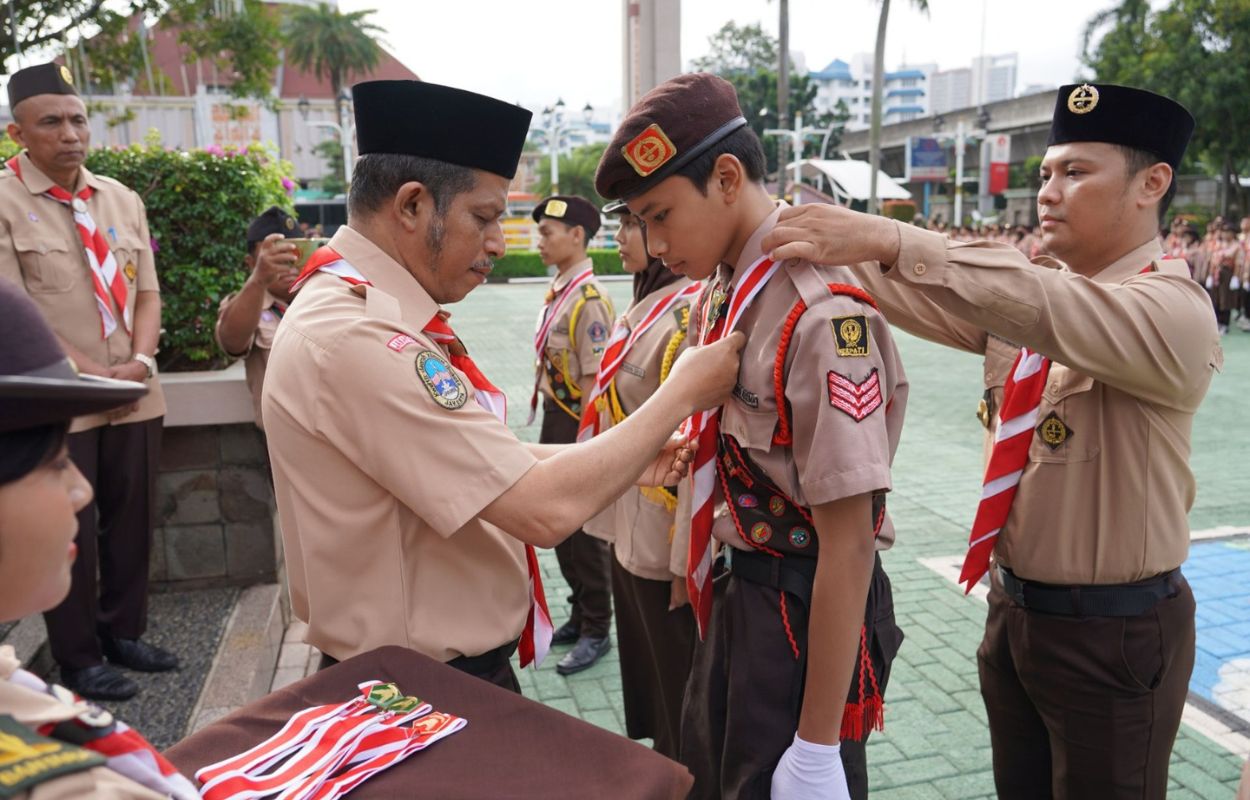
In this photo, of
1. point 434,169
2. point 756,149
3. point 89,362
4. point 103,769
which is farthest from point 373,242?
point 89,362

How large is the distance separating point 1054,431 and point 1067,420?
45 millimetres

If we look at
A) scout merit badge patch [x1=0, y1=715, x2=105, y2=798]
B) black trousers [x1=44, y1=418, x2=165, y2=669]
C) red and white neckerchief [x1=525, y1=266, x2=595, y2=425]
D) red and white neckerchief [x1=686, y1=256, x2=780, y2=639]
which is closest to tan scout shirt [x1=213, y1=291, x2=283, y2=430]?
black trousers [x1=44, y1=418, x2=165, y2=669]

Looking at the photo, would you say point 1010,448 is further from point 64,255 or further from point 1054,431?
point 64,255

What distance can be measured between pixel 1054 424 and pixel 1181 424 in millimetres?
289

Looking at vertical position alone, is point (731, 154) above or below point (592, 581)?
above

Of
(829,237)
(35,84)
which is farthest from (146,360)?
(829,237)

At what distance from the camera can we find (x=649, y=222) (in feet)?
6.92

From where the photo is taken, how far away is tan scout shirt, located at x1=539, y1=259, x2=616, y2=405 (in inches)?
203

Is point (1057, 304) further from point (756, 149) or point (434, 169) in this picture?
point (434, 169)

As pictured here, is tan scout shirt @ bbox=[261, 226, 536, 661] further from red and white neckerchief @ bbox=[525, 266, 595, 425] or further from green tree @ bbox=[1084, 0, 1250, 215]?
green tree @ bbox=[1084, 0, 1250, 215]

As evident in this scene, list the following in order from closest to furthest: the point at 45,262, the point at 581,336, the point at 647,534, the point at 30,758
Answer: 1. the point at 30,758
2. the point at 647,534
3. the point at 45,262
4. the point at 581,336

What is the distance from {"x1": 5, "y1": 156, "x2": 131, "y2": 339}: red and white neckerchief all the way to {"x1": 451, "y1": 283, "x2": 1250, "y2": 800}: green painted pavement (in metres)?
2.52

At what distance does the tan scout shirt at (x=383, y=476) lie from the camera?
69.4 inches

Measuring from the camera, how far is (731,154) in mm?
2033
